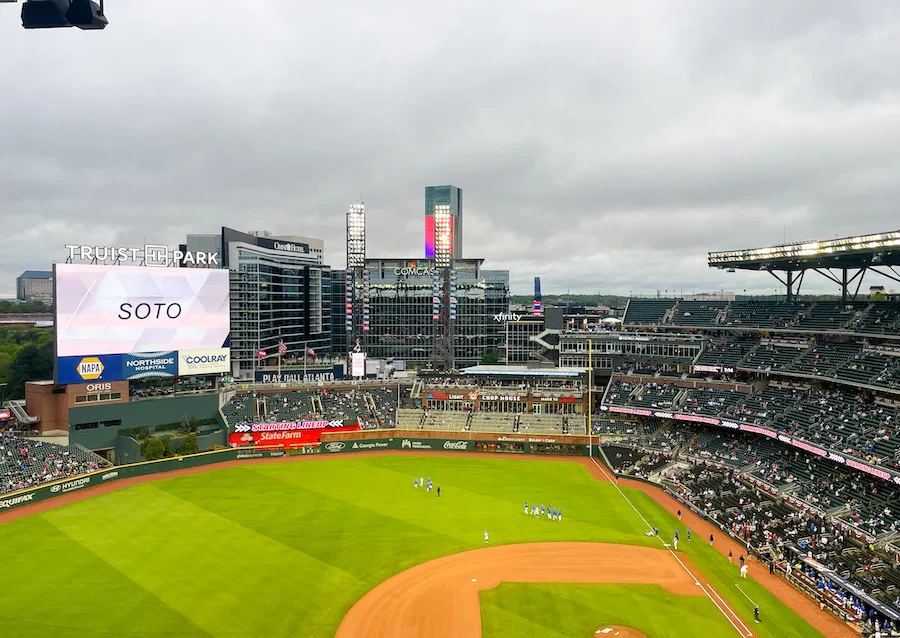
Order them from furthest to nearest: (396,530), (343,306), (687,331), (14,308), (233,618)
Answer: (14,308) < (343,306) < (687,331) < (396,530) < (233,618)

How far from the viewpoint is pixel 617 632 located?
1097 inches

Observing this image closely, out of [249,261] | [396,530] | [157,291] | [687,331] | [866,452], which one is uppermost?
[249,261]

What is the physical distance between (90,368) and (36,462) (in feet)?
35.4

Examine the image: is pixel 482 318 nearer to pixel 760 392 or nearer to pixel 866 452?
pixel 760 392

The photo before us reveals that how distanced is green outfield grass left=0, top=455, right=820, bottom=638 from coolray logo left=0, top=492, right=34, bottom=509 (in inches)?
123

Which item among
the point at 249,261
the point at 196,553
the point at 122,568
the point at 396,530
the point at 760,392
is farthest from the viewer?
the point at 249,261

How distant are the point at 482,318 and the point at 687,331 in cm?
4939

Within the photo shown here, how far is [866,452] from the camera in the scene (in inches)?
1708

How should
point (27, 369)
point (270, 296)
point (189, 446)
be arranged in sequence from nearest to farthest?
point (189, 446) → point (27, 369) → point (270, 296)

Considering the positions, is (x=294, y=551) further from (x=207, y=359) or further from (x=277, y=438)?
(x=207, y=359)

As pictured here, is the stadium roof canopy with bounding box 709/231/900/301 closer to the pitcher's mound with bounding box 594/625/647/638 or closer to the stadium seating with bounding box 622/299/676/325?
the stadium seating with bounding box 622/299/676/325

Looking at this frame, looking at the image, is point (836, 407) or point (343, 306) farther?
point (343, 306)

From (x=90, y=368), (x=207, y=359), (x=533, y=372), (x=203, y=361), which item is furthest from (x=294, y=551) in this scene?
(x=533, y=372)

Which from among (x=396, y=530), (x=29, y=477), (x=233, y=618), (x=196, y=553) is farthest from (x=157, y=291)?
(x=233, y=618)
